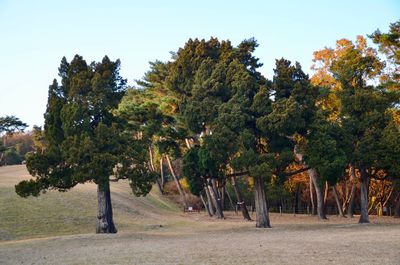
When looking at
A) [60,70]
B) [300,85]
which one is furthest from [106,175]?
[300,85]

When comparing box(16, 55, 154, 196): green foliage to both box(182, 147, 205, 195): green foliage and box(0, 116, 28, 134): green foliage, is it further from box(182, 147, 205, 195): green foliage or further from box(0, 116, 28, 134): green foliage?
box(0, 116, 28, 134): green foliage

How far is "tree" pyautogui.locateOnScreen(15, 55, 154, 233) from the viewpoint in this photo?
24453 millimetres

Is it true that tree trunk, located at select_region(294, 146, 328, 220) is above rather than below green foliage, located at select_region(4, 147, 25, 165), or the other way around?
below

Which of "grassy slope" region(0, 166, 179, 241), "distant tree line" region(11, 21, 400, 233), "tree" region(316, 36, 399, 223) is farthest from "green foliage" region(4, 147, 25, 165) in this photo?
"tree" region(316, 36, 399, 223)

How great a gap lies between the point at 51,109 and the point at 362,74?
2093 cm

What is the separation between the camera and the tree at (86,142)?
2445 cm

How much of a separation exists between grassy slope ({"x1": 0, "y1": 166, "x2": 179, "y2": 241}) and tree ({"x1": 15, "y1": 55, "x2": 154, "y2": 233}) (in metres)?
4.95

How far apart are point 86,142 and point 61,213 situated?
1306cm

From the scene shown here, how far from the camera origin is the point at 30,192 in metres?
25.1

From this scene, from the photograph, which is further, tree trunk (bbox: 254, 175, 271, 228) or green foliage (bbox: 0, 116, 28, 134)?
green foliage (bbox: 0, 116, 28, 134)

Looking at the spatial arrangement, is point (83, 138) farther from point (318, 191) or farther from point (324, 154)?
point (318, 191)

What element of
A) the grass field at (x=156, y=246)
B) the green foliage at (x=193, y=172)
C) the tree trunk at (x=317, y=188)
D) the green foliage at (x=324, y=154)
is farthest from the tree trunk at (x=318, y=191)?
the grass field at (x=156, y=246)

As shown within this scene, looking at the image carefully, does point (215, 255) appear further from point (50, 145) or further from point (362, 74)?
point (362, 74)

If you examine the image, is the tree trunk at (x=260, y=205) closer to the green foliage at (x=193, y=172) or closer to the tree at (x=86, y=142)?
the green foliage at (x=193, y=172)
